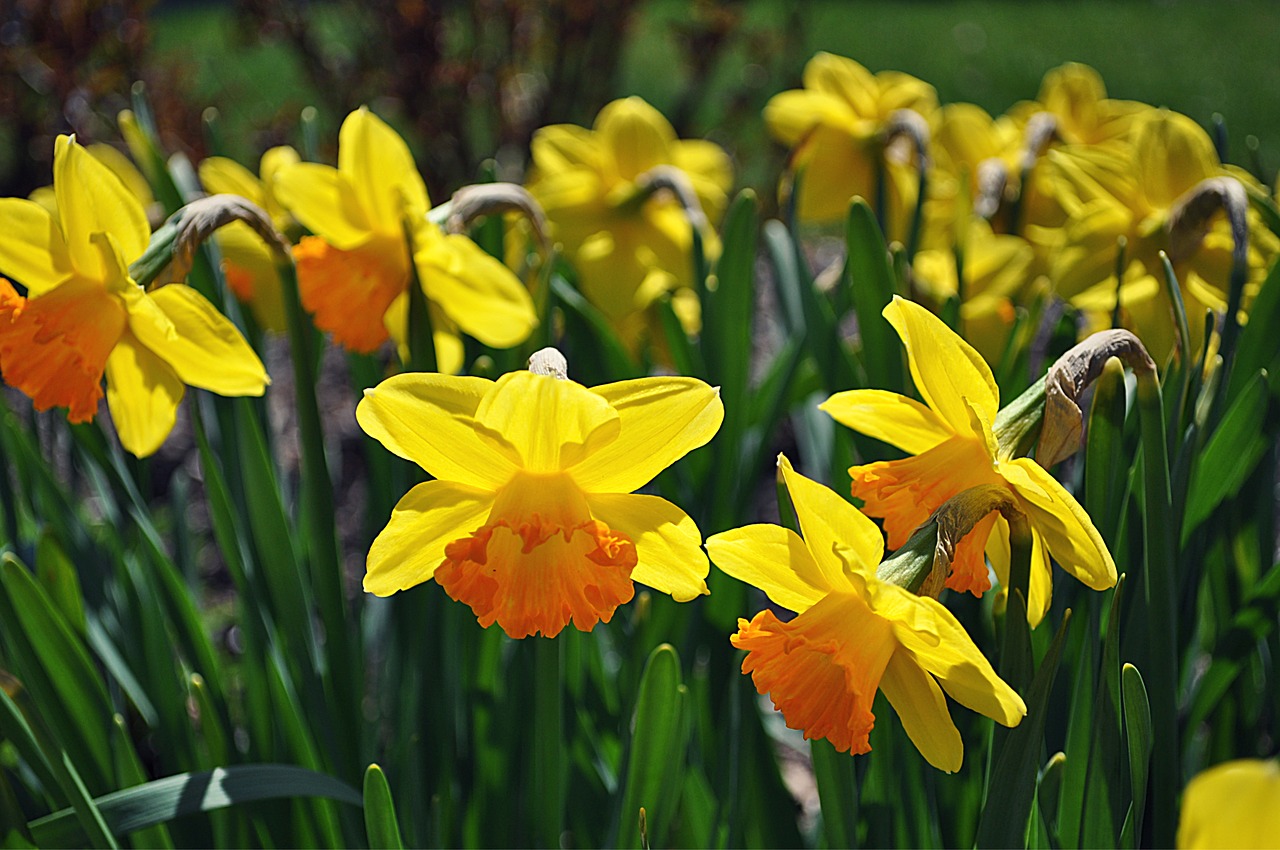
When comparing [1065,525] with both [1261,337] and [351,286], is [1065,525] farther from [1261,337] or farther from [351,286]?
[351,286]

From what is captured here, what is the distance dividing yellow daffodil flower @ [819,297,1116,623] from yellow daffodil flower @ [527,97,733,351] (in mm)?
807

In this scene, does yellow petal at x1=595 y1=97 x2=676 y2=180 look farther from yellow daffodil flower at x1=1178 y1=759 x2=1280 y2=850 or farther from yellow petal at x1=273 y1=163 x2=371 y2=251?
yellow daffodil flower at x1=1178 y1=759 x2=1280 y2=850

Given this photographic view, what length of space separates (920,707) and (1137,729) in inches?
8.5

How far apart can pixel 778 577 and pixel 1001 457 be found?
19 centimetres

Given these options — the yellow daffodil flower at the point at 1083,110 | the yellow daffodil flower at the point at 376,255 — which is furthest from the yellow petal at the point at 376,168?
the yellow daffodil flower at the point at 1083,110

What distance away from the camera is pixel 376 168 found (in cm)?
124

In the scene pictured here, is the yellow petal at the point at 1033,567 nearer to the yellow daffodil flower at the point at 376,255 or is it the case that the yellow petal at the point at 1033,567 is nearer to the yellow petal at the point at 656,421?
the yellow petal at the point at 656,421

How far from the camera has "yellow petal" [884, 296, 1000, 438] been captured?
2.67ft

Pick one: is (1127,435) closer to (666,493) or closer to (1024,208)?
(666,493)

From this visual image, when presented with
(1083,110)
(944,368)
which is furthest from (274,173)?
(1083,110)

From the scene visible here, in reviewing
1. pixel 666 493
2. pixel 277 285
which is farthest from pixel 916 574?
pixel 277 285

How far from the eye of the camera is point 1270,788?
0.46 m

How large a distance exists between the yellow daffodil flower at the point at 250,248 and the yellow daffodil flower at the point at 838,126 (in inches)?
30.8

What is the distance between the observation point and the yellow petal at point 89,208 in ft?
3.34
